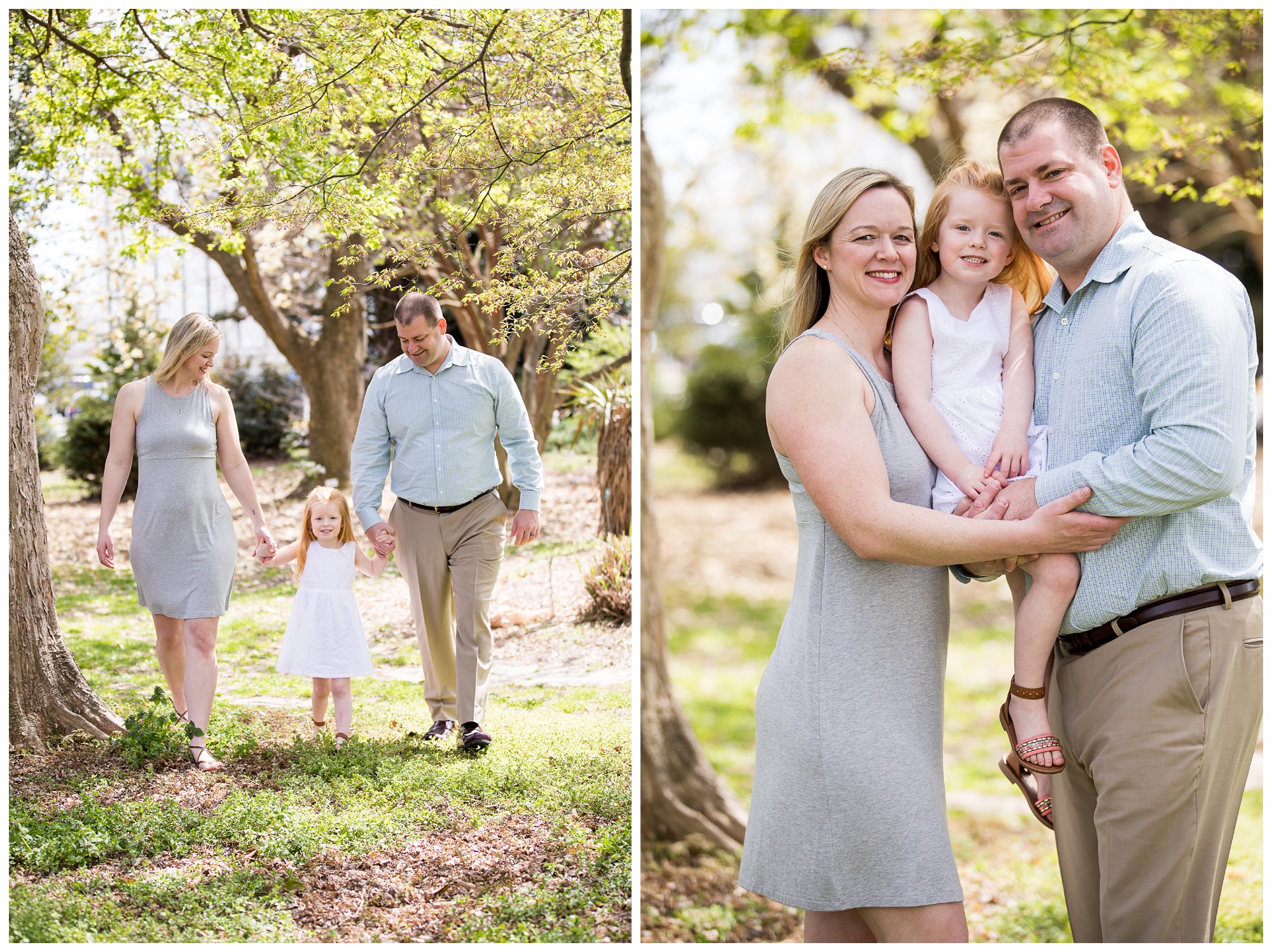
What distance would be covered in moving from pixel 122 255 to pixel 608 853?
212 centimetres

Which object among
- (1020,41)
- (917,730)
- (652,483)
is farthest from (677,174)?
(917,730)

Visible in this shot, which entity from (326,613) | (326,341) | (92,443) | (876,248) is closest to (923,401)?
(876,248)

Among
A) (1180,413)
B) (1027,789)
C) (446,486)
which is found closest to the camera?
(1180,413)

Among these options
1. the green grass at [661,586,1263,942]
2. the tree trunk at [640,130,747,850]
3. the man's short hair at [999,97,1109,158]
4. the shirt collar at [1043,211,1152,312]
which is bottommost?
the green grass at [661,586,1263,942]

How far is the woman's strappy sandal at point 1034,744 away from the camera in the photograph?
7.03 feet

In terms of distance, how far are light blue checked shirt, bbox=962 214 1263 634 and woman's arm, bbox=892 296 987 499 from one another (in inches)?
6.0

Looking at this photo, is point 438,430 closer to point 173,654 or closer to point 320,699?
point 320,699

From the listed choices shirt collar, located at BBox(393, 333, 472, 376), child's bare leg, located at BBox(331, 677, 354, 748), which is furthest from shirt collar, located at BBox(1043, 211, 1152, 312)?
child's bare leg, located at BBox(331, 677, 354, 748)

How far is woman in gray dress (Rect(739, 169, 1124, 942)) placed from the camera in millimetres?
1998

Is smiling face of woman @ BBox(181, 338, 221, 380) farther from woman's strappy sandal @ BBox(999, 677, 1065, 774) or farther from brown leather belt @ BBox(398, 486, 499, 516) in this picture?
woman's strappy sandal @ BBox(999, 677, 1065, 774)

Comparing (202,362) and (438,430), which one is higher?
(202,362)

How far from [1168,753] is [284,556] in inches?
88.6

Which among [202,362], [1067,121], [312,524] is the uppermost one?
[1067,121]

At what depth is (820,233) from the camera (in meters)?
2.17
